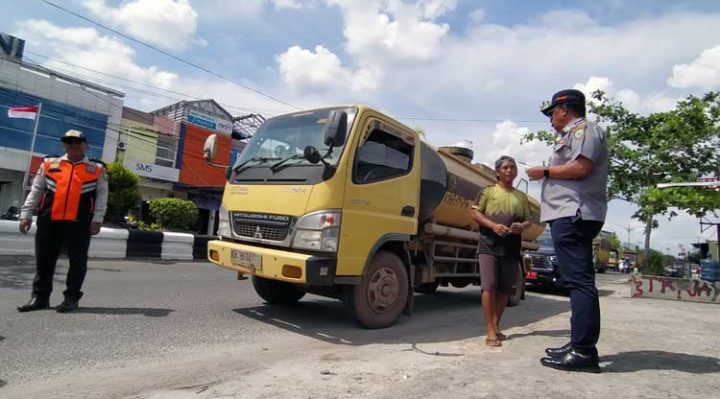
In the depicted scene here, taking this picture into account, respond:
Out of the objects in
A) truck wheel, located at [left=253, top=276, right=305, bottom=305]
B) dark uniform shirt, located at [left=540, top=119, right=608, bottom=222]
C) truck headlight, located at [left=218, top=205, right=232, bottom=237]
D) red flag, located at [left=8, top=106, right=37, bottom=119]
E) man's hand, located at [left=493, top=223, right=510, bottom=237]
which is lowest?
truck wheel, located at [left=253, top=276, right=305, bottom=305]

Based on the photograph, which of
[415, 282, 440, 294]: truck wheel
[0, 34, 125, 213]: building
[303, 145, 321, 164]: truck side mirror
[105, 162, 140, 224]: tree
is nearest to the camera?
[303, 145, 321, 164]: truck side mirror

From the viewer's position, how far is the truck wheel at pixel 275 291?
19.7ft

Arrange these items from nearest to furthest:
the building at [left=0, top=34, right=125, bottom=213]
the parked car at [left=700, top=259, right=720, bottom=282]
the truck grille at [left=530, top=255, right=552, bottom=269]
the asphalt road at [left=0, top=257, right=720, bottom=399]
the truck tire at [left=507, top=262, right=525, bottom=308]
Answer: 1. the asphalt road at [left=0, top=257, right=720, bottom=399]
2. the truck tire at [left=507, top=262, right=525, bottom=308]
3. the truck grille at [left=530, top=255, right=552, bottom=269]
4. the parked car at [left=700, top=259, right=720, bottom=282]
5. the building at [left=0, top=34, right=125, bottom=213]

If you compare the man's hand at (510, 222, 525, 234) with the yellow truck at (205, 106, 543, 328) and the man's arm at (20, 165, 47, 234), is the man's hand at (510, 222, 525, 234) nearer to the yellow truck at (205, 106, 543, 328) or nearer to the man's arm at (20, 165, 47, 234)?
the yellow truck at (205, 106, 543, 328)

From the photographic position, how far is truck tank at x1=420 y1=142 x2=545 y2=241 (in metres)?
5.90

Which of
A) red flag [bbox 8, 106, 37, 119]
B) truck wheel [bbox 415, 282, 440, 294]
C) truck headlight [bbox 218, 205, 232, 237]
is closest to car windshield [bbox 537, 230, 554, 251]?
truck wheel [bbox 415, 282, 440, 294]

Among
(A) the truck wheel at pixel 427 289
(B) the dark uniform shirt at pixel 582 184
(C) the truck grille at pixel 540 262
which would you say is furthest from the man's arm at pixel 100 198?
(C) the truck grille at pixel 540 262

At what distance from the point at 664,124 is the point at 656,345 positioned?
1477 centimetres

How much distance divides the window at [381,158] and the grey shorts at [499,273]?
1374 millimetres

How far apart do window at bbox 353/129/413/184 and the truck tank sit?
42cm

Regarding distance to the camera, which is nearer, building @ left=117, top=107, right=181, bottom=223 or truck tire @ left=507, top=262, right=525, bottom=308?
truck tire @ left=507, top=262, right=525, bottom=308

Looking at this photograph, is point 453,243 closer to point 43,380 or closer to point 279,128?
point 279,128

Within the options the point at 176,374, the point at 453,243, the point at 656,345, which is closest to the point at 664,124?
the point at 453,243

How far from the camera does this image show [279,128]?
5.50 m
